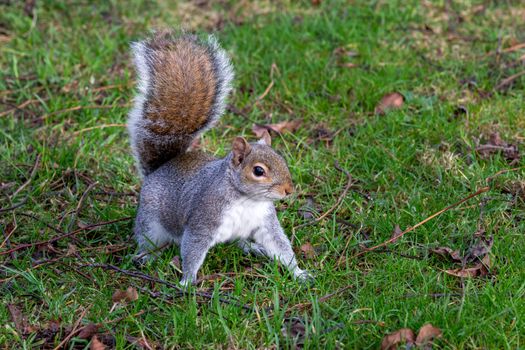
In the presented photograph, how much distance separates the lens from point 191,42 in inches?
109

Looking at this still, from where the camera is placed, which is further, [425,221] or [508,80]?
[508,80]

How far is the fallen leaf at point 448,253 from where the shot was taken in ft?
8.14

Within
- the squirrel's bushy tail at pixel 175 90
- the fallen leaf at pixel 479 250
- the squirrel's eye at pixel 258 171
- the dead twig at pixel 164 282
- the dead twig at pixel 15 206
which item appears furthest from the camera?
the dead twig at pixel 15 206

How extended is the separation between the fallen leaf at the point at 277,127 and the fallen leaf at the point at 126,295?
1193 millimetres

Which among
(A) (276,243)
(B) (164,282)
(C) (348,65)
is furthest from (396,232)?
(C) (348,65)

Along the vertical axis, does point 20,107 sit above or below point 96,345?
below

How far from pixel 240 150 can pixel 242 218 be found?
0.21 m

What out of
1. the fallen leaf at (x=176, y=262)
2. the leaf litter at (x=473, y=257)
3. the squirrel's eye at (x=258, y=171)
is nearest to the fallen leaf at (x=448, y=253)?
the leaf litter at (x=473, y=257)

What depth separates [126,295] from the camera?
2336 mm

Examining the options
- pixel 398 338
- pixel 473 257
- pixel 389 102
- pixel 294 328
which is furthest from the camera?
pixel 389 102

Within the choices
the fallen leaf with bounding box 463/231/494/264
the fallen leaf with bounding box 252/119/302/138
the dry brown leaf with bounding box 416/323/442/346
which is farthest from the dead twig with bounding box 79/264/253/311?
the fallen leaf with bounding box 252/119/302/138

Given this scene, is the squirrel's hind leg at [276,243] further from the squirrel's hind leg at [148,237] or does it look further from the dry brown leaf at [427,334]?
the dry brown leaf at [427,334]

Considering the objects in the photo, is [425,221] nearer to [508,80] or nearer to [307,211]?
[307,211]

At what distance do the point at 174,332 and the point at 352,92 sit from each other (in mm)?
1735
